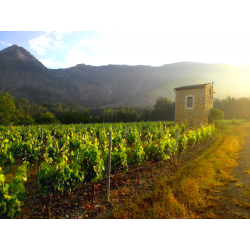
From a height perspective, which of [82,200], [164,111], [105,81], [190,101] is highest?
[105,81]

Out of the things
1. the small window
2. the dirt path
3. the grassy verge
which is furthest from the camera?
the small window

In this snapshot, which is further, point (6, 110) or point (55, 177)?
point (6, 110)

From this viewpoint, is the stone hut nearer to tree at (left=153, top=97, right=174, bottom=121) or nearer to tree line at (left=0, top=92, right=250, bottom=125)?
tree line at (left=0, top=92, right=250, bottom=125)

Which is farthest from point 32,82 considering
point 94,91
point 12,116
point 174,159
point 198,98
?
point 174,159

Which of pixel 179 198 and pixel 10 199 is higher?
pixel 10 199

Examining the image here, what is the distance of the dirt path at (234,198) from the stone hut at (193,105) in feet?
39.3

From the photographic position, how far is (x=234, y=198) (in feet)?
12.8

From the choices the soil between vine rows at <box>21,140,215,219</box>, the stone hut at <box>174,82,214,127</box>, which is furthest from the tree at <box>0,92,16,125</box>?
the soil between vine rows at <box>21,140,215,219</box>

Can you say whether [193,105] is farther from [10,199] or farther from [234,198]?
[10,199]

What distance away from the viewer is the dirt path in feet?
10.6

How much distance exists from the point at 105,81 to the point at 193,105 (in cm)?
8012

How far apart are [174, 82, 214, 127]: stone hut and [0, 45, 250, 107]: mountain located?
176 ft

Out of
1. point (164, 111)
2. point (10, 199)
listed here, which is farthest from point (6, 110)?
point (10, 199)

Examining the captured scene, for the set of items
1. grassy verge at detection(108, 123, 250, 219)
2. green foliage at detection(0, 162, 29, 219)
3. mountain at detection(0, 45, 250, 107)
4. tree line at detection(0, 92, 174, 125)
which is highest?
mountain at detection(0, 45, 250, 107)
